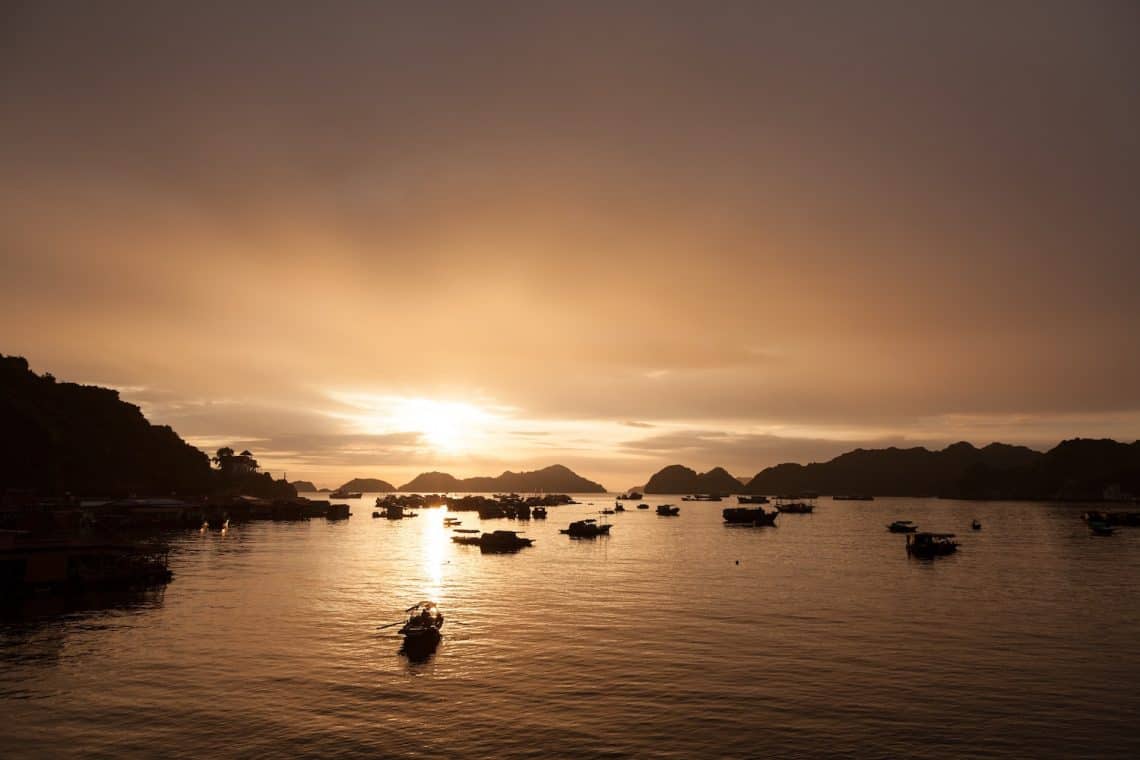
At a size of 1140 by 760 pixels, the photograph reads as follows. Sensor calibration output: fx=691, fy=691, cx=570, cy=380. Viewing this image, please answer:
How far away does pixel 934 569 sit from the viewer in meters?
97.7

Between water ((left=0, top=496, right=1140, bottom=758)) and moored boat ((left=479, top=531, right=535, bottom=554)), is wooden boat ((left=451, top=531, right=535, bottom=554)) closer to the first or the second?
moored boat ((left=479, top=531, right=535, bottom=554))

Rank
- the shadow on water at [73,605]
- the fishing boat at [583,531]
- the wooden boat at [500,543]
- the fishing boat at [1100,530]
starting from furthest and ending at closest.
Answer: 1. the fishing boat at [1100,530]
2. the fishing boat at [583,531]
3. the wooden boat at [500,543]
4. the shadow on water at [73,605]

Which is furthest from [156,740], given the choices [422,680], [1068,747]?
[1068,747]

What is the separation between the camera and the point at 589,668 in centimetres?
4469

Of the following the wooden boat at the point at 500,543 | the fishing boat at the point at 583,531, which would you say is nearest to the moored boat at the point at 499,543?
the wooden boat at the point at 500,543

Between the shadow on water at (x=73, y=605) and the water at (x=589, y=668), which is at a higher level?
the shadow on water at (x=73, y=605)

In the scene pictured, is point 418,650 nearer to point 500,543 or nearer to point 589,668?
point 589,668

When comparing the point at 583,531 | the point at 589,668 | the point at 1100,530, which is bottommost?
the point at 1100,530

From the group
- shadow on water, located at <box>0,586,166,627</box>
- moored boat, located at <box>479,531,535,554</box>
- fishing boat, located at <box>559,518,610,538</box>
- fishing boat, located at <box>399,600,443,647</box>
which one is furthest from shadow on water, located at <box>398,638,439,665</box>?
fishing boat, located at <box>559,518,610,538</box>

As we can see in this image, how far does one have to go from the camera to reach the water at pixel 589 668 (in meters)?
32.6

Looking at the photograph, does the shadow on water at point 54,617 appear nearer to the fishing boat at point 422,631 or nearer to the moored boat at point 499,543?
the fishing boat at point 422,631

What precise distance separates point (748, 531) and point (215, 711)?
528ft

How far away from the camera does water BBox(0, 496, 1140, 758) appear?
1284 inches

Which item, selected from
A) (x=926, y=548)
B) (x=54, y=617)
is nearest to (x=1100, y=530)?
(x=926, y=548)
